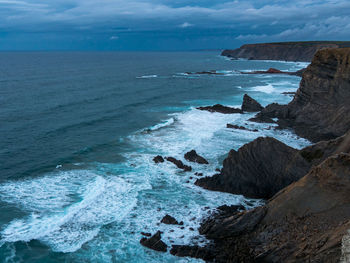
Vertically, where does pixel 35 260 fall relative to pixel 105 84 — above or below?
below

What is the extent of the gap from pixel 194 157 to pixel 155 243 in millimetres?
15388

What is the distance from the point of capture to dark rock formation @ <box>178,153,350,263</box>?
53.5ft

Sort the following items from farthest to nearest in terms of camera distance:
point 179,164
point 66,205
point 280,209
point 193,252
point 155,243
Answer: point 179,164, point 66,205, point 155,243, point 193,252, point 280,209

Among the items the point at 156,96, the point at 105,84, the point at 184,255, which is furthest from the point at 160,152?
the point at 105,84

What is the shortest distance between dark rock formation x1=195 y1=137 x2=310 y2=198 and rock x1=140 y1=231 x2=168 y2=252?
8.60 m

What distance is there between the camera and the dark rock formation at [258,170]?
26.4 m

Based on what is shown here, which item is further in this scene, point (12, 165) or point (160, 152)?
point (160, 152)

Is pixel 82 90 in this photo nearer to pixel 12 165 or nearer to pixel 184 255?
pixel 12 165

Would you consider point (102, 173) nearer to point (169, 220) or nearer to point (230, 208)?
point (169, 220)

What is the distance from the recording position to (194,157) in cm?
3500

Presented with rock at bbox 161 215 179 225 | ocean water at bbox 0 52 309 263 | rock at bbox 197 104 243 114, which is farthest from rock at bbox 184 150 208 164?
rock at bbox 197 104 243 114

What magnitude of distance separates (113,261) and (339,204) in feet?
41.6

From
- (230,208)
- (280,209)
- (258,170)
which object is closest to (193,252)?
(280,209)

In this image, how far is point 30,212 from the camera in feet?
81.3
